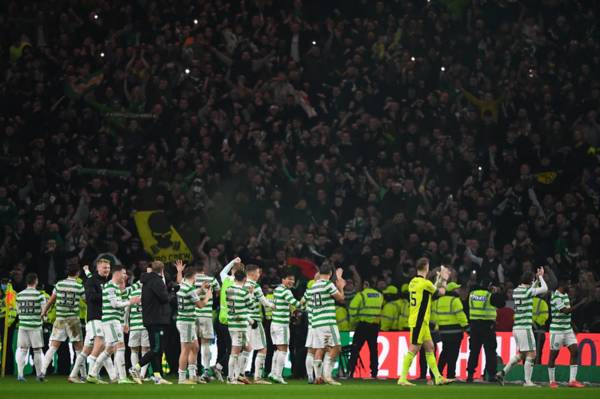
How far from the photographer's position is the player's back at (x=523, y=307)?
26.7 m

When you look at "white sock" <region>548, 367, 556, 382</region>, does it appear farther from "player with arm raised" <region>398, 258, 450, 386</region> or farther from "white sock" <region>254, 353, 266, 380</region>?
"white sock" <region>254, 353, 266, 380</region>

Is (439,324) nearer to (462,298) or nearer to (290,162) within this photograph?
(462,298)

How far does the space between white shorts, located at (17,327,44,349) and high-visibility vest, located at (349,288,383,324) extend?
726 cm

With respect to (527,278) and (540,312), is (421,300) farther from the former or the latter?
(540,312)

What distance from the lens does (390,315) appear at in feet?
98.3

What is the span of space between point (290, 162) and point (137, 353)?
30.2ft

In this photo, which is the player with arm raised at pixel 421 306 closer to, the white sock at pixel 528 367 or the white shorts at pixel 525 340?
the white shorts at pixel 525 340

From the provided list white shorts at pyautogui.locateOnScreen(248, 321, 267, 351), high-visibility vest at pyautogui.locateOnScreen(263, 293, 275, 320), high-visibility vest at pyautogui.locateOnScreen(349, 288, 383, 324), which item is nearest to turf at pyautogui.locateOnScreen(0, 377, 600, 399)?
white shorts at pyautogui.locateOnScreen(248, 321, 267, 351)

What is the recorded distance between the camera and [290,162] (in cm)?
3491

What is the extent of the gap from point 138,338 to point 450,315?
691 cm

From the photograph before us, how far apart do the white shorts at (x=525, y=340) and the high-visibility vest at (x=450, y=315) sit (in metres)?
1.66

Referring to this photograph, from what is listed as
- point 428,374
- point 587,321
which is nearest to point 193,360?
point 428,374

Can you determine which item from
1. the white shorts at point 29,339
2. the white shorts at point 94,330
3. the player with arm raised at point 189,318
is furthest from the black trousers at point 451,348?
the white shorts at point 29,339

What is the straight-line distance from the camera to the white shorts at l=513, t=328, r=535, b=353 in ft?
86.9
